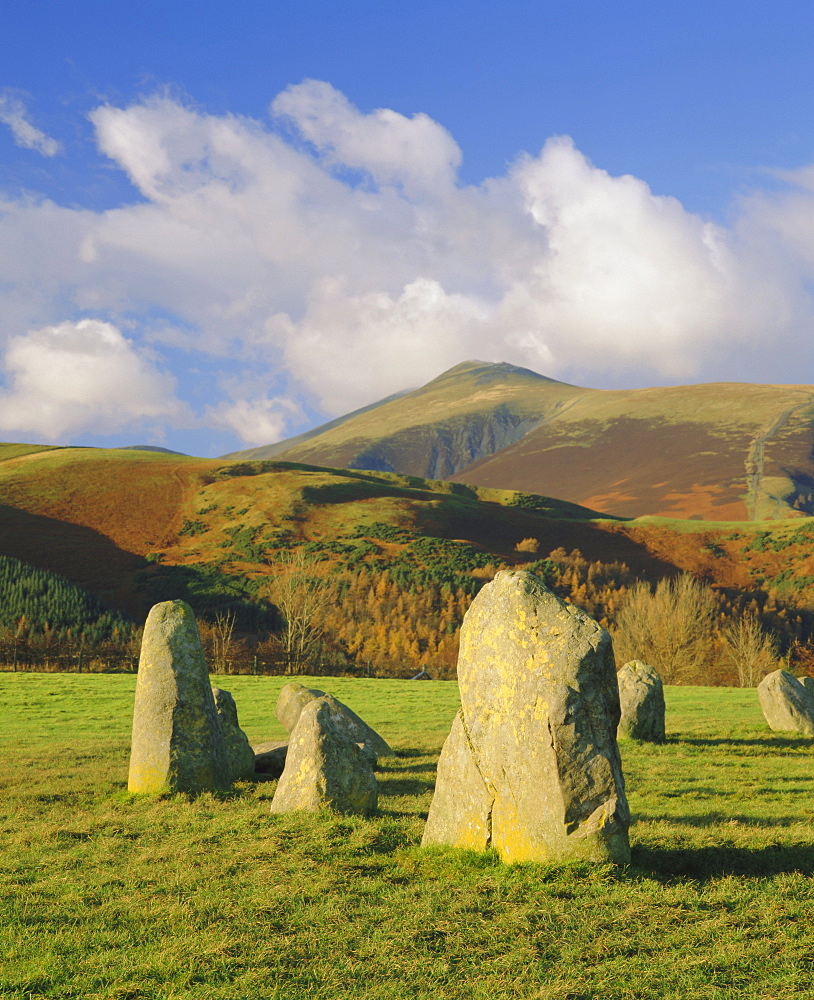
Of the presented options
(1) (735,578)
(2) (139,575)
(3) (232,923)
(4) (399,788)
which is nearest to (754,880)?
(3) (232,923)

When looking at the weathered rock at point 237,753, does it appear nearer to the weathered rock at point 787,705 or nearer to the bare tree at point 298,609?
the weathered rock at point 787,705

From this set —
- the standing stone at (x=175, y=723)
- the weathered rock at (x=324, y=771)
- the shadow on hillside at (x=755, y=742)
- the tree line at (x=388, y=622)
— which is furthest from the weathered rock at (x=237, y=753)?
the tree line at (x=388, y=622)

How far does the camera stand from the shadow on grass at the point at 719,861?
905 centimetres

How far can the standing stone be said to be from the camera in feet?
45.3

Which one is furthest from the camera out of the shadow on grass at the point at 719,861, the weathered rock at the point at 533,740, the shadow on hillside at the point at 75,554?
the shadow on hillside at the point at 75,554

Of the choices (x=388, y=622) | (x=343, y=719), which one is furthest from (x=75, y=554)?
(x=343, y=719)

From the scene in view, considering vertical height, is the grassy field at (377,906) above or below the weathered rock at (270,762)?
above

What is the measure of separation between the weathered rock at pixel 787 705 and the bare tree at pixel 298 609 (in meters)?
29.6

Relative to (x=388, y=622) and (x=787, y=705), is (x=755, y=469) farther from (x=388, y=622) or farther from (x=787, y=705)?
(x=787, y=705)

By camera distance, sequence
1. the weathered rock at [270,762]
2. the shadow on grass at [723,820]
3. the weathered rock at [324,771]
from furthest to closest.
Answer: the weathered rock at [270,762]
the weathered rock at [324,771]
the shadow on grass at [723,820]

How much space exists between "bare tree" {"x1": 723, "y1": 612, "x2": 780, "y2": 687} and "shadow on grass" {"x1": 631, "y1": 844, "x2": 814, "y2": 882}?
148 feet

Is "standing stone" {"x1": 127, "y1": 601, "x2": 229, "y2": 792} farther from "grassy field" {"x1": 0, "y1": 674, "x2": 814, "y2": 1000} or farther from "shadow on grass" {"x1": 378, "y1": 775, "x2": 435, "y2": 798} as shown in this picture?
"shadow on grass" {"x1": 378, "y1": 775, "x2": 435, "y2": 798}

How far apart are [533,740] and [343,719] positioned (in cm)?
489

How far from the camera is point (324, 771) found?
12281 mm
